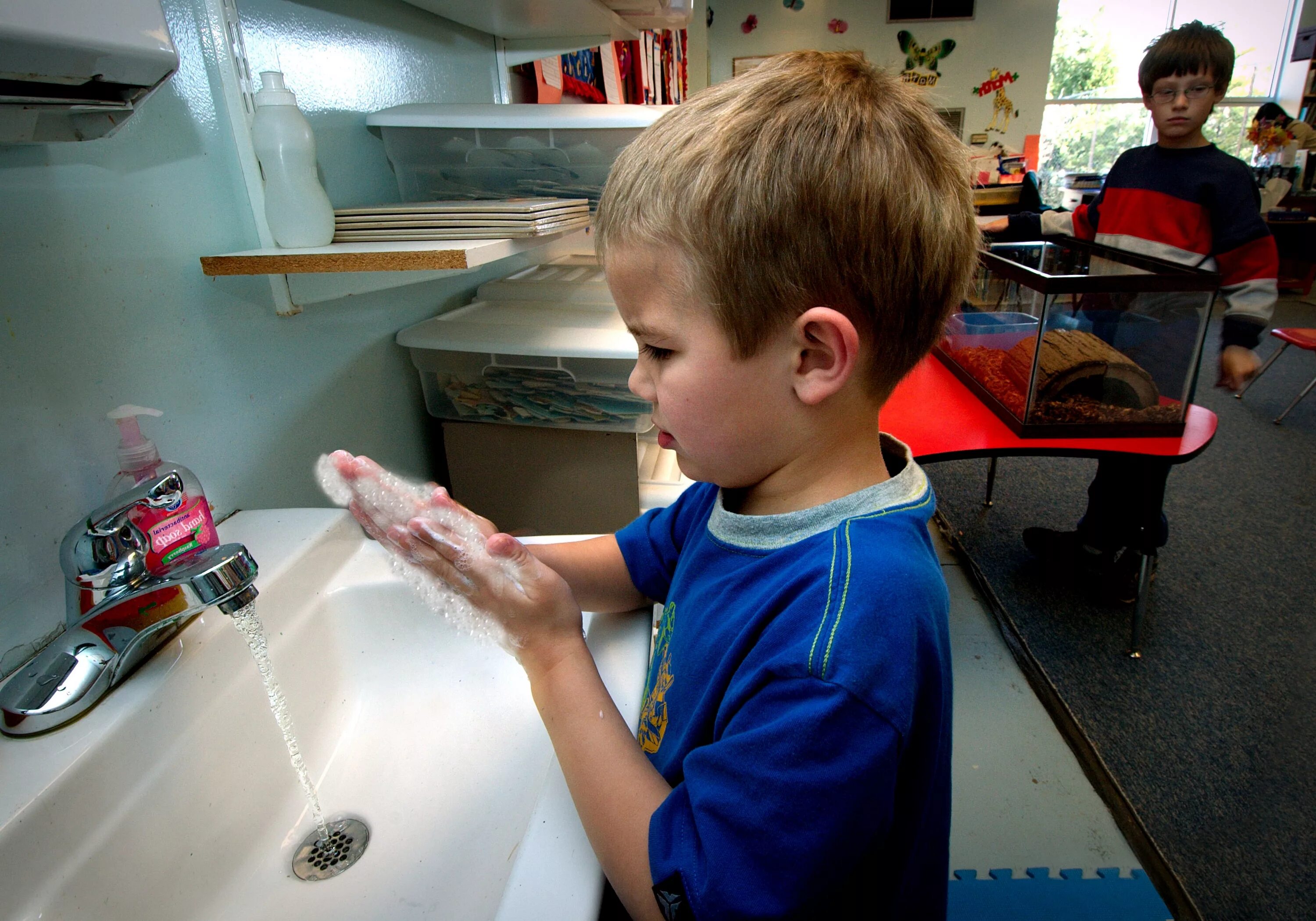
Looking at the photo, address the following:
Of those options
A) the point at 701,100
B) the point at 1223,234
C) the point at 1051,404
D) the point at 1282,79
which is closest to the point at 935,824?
the point at 701,100

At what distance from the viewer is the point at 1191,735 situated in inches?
66.2

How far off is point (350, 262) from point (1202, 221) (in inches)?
85.5

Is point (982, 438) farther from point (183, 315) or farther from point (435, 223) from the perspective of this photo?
point (183, 315)

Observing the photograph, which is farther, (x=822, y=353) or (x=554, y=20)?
(x=554, y=20)

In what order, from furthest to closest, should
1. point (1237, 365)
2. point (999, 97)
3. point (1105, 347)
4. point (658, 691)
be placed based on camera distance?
point (999, 97), point (1237, 365), point (1105, 347), point (658, 691)

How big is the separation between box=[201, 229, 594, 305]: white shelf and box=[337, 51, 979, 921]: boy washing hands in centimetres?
23

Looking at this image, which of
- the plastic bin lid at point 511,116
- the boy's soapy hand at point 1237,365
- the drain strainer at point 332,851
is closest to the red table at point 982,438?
the boy's soapy hand at point 1237,365

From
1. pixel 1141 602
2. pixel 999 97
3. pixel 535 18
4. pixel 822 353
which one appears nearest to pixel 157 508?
pixel 822 353

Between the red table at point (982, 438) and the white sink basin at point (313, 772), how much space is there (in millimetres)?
1032

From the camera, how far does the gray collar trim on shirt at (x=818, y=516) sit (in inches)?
21.5

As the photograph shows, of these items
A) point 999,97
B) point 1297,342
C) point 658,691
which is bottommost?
point 1297,342

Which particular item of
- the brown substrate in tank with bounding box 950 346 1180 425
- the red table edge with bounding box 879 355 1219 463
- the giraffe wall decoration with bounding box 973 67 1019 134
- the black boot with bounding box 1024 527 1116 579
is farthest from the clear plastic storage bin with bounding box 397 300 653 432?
the giraffe wall decoration with bounding box 973 67 1019 134

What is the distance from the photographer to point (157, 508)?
1.97 ft

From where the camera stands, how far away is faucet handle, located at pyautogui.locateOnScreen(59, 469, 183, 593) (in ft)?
1.81
